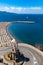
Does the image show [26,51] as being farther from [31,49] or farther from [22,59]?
[22,59]

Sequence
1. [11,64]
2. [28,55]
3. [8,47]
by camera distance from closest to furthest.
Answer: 1. [11,64]
2. [28,55]
3. [8,47]

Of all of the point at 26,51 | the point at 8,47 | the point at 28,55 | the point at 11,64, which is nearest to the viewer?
the point at 11,64

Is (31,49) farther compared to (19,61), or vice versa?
(31,49)

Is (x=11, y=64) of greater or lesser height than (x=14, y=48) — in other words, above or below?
below

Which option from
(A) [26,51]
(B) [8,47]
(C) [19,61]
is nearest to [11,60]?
(C) [19,61]

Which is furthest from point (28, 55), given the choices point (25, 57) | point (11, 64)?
point (11, 64)

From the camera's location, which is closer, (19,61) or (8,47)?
(19,61)

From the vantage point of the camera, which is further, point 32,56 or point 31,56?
point 32,56

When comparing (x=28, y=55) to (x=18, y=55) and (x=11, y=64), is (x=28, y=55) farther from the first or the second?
(x=11, y=64)

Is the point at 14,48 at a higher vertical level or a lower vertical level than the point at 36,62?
higher
